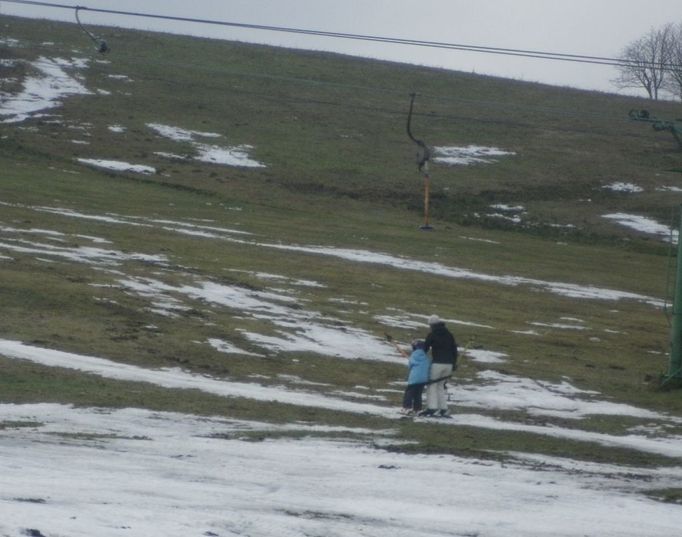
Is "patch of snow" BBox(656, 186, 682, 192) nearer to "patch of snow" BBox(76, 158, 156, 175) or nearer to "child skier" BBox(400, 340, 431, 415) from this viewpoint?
"patch of snow" BBox(76, 158, 156, 175)

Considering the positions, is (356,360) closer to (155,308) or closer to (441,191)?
(155,308)

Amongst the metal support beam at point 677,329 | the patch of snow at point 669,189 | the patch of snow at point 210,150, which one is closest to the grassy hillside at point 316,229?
the patch of snow at point 669,189

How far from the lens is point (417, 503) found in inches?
536

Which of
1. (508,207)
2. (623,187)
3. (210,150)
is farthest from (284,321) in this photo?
(623,187)

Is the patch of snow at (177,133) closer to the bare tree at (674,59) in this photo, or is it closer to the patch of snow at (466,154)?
the patch of snow at (466,154)

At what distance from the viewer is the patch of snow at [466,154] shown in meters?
75.1

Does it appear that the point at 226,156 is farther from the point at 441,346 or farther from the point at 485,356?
the point at 441,346

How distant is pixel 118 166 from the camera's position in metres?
63.3

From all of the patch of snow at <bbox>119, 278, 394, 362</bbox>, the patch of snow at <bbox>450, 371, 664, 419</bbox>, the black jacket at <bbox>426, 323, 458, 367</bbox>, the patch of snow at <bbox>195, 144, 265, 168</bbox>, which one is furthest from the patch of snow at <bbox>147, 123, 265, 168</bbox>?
the black jacket at <bbox>426, 323, 458, 367</bbox>

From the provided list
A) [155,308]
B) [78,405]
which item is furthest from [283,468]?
[155,308]

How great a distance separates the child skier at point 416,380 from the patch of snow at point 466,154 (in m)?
52.3

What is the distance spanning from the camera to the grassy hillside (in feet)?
87.6

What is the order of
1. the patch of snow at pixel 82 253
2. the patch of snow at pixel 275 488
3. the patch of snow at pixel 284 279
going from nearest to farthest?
the patch of snow at pixel 275 488 → the patch of snow at pixel 82 253 → the patch of snow at pixel 284 279

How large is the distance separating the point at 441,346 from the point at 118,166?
43.0m
